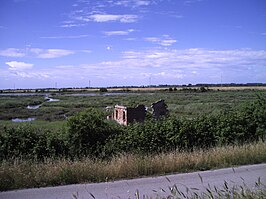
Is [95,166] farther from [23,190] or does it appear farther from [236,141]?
[236,141]

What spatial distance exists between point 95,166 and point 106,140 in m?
2.59

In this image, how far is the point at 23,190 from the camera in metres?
7.24

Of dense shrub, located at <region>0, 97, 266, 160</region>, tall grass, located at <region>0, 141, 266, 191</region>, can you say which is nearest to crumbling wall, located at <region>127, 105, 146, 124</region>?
dense shrub, located at <region>0, 97, 266, 160</region>

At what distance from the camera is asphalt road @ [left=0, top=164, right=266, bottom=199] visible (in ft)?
22.1

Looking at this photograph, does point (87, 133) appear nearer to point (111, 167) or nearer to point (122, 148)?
point (122, 148)

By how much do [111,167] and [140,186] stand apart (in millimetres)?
1275

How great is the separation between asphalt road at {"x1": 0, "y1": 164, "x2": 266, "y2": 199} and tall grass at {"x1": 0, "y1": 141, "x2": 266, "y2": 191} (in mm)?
379

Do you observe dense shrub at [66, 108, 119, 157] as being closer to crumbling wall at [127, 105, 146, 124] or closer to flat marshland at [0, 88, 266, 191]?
flat marshland at [0, 88, 266, 191]

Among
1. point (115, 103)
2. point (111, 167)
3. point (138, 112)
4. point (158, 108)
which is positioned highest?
point (158, 108)

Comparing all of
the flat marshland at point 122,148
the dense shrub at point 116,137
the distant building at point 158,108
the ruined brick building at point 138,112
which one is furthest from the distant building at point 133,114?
the dense shrub at point 116,137

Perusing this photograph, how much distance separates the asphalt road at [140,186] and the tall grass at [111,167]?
0.38 m

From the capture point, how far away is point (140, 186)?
24.0ft

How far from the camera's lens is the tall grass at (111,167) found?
25.1 ft

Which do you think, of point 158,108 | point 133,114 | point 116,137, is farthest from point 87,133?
point 158,108
